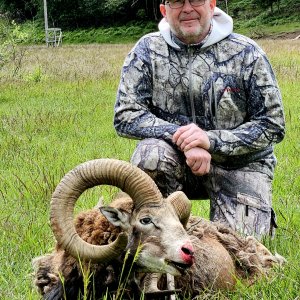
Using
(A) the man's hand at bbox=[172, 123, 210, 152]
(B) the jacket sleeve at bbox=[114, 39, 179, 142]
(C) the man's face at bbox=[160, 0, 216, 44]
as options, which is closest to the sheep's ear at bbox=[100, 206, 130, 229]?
(A) the man's hand at bbox=[172, 123, 210, 152]

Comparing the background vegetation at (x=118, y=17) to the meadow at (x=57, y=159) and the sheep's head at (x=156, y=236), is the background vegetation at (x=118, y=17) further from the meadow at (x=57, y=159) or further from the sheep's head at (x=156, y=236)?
the sheep's head at (x=156, y=236)

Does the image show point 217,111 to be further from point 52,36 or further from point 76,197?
point 52,36

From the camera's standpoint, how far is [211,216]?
538 cm

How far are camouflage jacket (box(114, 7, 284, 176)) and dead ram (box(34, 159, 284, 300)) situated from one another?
3.47 feet

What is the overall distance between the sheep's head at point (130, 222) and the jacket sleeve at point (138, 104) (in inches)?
49.9

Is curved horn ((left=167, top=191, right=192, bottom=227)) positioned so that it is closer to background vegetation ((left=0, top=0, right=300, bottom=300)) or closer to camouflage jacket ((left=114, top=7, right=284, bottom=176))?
background vegetation ((left=0, top=0, right=300, bottom=300))

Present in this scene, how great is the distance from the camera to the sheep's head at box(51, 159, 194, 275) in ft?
11.8

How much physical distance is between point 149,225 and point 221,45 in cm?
201

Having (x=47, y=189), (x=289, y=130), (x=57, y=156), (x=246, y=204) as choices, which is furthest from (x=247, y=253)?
(x=289, y=130)

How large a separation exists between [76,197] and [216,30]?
219cm

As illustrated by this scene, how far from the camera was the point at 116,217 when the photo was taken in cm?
377

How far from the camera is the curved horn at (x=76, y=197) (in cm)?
359

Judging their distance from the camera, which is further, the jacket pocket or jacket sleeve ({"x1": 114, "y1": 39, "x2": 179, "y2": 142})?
the jacket pocket

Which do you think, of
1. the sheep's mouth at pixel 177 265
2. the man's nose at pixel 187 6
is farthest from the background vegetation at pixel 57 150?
the man's nose at pixel 187 6
